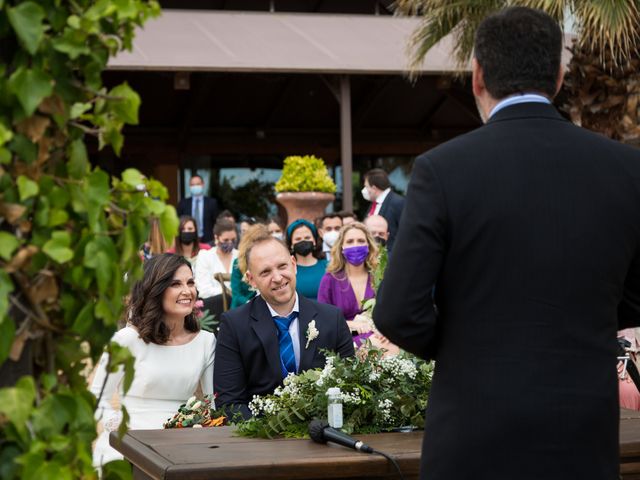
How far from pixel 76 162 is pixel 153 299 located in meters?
3.36

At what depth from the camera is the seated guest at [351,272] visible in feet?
27.7

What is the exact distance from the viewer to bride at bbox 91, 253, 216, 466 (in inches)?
209

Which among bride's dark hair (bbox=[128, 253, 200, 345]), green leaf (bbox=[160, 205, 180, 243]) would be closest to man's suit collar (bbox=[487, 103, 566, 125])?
green leaf (bbox=[160, 205, 180, 243])

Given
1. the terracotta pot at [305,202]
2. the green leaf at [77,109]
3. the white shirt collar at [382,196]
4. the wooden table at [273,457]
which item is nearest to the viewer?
the green leaf at [77,109]

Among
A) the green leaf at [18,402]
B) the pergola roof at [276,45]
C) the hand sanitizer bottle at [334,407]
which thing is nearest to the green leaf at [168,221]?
the green leaf at [18,402]

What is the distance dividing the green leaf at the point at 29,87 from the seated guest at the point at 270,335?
10.0 ft

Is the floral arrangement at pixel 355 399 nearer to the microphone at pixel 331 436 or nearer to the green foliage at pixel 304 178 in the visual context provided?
the microphone at pixel 331 436

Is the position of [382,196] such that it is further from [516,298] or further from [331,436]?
[516,298]

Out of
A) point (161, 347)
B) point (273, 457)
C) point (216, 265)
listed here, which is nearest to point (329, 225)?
point (216, 265)

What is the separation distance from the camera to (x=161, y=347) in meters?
5.40

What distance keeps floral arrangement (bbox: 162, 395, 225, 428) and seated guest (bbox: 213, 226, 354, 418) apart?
149 mm

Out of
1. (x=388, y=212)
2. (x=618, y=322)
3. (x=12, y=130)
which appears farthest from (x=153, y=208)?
(x=388, y=212)

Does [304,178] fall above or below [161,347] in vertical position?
above

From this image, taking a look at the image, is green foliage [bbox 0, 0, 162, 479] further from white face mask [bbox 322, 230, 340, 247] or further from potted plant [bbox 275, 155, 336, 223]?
potted plant [bbox 275, 155, 336, 223]
